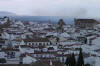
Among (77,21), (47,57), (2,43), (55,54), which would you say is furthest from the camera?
(77,21)

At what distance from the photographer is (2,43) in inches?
1182

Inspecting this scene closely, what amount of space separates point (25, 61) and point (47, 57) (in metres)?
2.18

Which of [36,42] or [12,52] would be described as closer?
[12,52]

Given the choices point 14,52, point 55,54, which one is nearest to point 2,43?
point 14,52

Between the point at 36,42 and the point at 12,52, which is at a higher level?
the point at 12,52

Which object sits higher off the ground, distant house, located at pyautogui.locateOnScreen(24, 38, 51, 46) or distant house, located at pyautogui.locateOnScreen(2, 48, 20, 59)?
distant house, located at pyautogui.locateOnScreen(2, 48, 20, 59)

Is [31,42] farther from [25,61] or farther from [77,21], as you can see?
[77,21]

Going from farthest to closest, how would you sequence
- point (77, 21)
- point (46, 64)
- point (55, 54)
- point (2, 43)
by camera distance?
point (77, 21)
point (2, 43)
point (55, 54)
point (46, 64)

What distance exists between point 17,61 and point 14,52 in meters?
3.28

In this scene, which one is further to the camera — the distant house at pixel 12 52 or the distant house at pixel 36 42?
the distant house at pixel 36 42

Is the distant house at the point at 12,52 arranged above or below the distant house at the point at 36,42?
above

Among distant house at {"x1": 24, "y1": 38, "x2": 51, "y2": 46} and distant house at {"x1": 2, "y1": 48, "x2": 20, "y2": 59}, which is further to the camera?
distant house at {"x1": 24, "y1": 38, "x2": 51, "y2": 46}

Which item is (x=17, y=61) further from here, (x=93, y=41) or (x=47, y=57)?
(x=93, y=41)

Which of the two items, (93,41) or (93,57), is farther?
(93,41)
